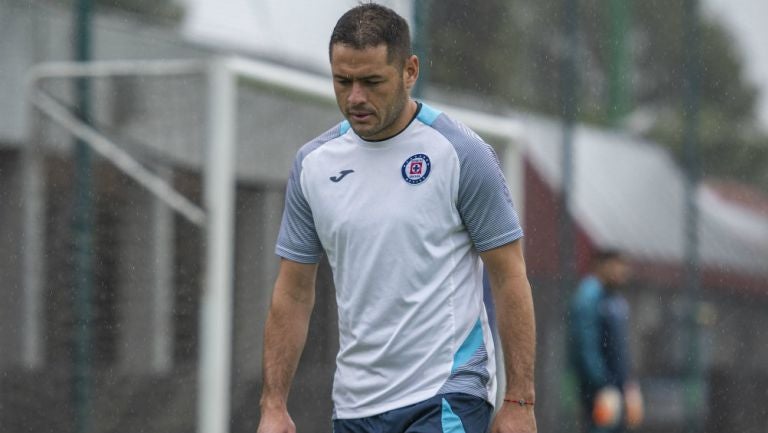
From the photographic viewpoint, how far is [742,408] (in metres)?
6.52

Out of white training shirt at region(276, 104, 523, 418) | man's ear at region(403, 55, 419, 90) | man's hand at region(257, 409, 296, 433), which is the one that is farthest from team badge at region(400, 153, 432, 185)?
man's hand at region(257, 409, 296, 433)

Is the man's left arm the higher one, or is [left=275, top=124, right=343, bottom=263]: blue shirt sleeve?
[left=275, top=124, right=343, bottom=263]: blue shirt sleeve

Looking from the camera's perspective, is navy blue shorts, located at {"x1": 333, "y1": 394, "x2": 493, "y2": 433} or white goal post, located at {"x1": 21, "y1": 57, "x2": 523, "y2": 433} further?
white goal post, located at {"x1": 21, "y1": 57, "x2": 523, "y2": 433}

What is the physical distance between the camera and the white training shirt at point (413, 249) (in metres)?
3.25

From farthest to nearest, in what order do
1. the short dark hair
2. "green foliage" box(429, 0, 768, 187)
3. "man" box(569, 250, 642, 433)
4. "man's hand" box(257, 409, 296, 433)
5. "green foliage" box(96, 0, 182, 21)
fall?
"man" box(569, 250, 642, 433), "green foliage" box(429, 0, 768, 187), "green foliage" box(96, 0, 182, 21), "man's hand" box(257, 409, 296, 433), the short dark hair

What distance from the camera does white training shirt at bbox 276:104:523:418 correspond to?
3.25 metres

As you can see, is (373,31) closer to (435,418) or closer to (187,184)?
(435,418)

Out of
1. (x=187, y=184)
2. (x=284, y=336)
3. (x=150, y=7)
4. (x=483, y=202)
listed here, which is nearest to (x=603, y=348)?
(x=187, y=184)

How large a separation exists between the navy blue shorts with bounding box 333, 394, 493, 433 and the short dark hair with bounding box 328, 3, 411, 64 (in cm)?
81

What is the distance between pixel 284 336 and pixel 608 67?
4.27 meters

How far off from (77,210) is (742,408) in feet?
10.6

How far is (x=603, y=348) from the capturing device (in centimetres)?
717

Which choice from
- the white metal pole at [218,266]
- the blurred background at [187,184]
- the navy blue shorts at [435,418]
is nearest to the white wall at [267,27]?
the blurred background at [187,184]

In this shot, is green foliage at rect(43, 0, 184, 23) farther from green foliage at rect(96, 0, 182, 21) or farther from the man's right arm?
the man's right arm
